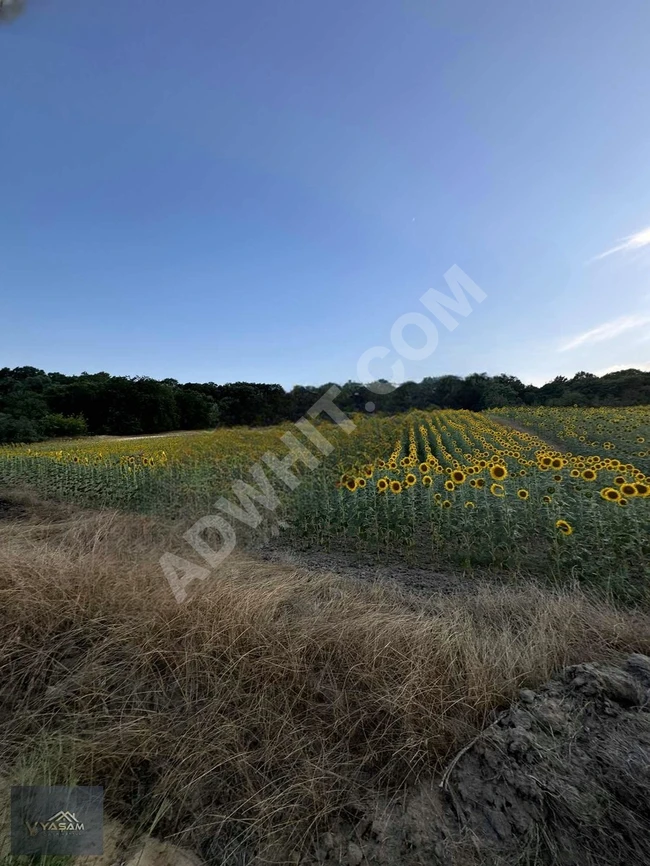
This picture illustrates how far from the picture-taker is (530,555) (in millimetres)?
3811

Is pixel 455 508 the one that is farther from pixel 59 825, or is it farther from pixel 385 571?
pixel 59 825

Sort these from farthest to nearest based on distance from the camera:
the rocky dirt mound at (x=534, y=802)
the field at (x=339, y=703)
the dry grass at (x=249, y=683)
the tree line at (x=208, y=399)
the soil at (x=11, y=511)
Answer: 1. the tree line at (x=208, y=399)
2. the soil at (x=11, y=511)
3. the dry grass at (x=249, y=683)
4. the field at (x=339, y=703)
5. the rocky dirt mound at (x=534, y=802)

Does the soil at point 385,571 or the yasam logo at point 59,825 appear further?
the soil at point 385,571

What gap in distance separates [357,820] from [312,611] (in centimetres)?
109

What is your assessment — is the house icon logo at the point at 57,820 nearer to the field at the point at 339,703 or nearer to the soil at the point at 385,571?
the field at the point at 339,703

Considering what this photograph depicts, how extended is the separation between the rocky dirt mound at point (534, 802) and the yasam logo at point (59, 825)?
761 millimetres

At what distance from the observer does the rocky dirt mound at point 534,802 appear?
1130 millimetres

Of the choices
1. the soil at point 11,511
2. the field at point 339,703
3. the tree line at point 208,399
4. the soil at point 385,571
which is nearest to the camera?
the field at point 339,703

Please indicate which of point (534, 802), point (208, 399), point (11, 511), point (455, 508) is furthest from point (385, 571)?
point (208, 399)

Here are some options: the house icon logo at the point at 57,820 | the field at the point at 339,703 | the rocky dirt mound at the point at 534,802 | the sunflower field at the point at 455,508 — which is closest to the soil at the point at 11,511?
the sunflower field at the point at 455,508

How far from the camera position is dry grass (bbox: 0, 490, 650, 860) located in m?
1.42

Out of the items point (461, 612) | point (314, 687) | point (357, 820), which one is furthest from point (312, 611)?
point (357, 820)

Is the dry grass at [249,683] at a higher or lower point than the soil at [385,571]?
higher

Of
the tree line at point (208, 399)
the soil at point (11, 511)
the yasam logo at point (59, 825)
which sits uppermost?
the tree line at point (208, 399)
